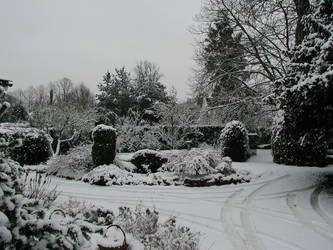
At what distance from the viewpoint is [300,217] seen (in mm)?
4664

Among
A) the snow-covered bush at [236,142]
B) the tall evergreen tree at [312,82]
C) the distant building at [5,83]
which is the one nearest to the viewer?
the distant building at [5,83]

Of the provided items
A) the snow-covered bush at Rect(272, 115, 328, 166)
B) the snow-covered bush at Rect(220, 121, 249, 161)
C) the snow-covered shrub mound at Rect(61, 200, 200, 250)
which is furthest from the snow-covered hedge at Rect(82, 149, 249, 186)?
the snow-covered shrub mound at Rect(61, 200, 200, 250)

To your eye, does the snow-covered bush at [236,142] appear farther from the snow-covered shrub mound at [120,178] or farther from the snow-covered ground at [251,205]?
the snow-covered shrub mound at [120,178]

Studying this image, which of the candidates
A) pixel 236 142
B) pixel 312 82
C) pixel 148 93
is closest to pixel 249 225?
pixel 312 82

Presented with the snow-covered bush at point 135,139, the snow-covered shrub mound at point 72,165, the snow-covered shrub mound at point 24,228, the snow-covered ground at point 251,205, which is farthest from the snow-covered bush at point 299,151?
the snow-covered shrub mound at point 24,228

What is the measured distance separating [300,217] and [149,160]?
19.5 ft

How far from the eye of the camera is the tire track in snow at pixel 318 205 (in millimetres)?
4562

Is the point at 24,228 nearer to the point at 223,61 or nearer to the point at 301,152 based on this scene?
the point at 301,152

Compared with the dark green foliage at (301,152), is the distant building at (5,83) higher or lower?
higher

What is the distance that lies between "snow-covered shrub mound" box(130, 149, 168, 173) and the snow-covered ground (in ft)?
7.27

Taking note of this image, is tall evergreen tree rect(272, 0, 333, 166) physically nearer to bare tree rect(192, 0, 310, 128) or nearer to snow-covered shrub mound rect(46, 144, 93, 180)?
bare tree rect(192, 0, 310, 128)

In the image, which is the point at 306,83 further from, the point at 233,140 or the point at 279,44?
the point at 279,44

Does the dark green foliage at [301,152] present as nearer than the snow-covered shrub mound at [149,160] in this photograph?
Yes

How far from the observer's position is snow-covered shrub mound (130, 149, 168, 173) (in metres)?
9.54
